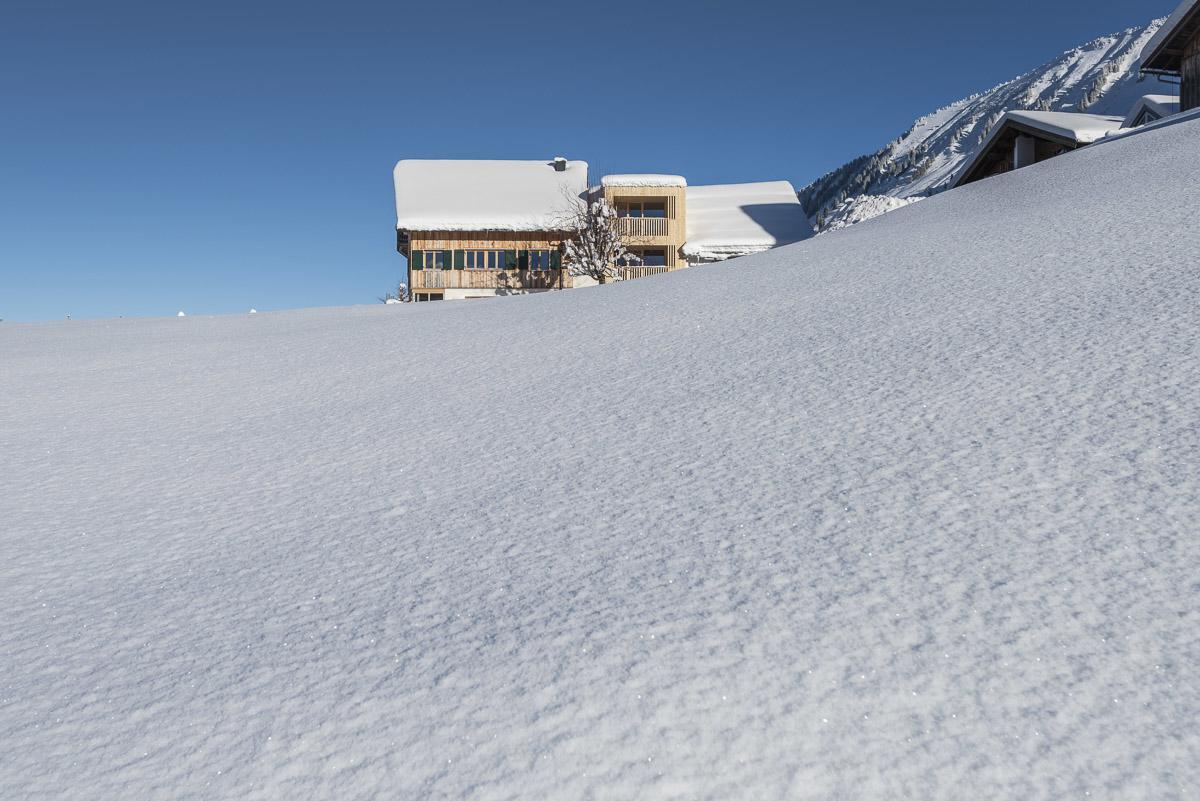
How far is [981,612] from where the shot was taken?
4.53ft

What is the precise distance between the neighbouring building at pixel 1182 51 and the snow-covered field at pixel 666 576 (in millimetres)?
15953

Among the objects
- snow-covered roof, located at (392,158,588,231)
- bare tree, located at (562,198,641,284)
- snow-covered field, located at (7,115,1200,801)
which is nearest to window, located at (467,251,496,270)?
snow-covered roof, located at (392,158,588,231)

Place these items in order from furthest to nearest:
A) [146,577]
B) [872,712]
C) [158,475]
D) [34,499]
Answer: [158,475], [34,499], [146,577], [872,712]

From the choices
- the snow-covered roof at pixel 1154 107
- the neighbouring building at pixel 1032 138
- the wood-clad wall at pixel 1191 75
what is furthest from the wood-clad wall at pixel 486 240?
the wood-clad wall at pixel 1191 75

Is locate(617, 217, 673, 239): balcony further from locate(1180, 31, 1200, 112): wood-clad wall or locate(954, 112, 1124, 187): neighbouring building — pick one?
locate(1180, 31, 1200, 112): wood-clad wall

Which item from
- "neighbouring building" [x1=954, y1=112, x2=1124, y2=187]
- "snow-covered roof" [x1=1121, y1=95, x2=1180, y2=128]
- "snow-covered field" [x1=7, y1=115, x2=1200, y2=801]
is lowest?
"snow-covered field" [x1=7, y1=115, x2=1200, y2=801]

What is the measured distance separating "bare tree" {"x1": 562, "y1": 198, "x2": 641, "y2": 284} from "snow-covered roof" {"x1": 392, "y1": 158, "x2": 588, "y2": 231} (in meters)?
1.37

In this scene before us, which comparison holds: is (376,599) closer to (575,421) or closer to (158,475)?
(575,421)

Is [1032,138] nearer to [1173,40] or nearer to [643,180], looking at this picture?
[1173,40]

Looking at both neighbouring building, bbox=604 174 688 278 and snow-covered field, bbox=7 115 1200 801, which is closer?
snow-covered field, bbox=7 115 1200 801

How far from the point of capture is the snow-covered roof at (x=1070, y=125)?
13.8 metres

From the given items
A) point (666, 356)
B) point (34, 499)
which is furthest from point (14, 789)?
point (666, 356)

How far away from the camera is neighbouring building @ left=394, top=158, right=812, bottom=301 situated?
78.1 ft

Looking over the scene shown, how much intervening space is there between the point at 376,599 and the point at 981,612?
1243 millimetres
